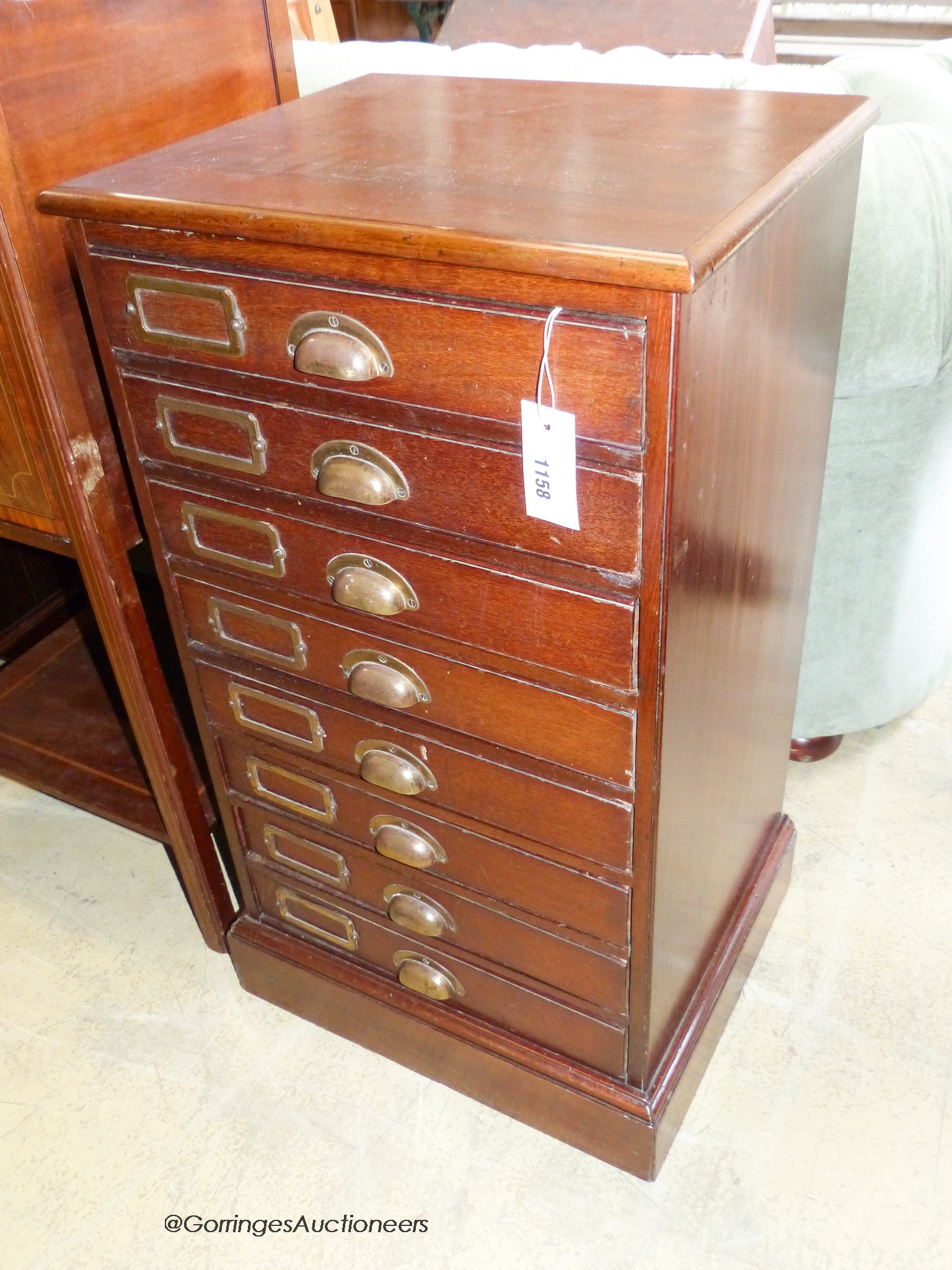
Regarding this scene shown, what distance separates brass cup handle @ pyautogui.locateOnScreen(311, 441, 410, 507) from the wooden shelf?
2.23 feet

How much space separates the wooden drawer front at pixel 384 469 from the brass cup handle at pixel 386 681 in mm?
145

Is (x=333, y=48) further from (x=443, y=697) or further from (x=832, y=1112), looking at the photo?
(x=832, y=1112)

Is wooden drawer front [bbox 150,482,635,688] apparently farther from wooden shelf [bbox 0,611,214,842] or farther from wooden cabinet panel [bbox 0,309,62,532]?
wooden shelf [bbox 0,611,214,842]

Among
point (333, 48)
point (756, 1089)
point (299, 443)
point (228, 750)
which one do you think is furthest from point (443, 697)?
point (333, 48)

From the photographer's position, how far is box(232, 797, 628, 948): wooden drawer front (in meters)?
1.04

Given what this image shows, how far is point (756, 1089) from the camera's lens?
1.30 m

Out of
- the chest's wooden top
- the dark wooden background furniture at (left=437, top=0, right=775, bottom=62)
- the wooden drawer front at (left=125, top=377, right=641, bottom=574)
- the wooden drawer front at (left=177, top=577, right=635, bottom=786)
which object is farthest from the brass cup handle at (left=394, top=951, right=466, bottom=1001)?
the dark wooden background furniture at (left=437, top=0, right=775, bottom=62)

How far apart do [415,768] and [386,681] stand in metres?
0.11

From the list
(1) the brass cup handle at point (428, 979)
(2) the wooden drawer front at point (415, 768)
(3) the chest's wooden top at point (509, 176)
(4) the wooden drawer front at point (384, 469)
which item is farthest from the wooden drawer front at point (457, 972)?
(3) the chest's wooden top at point (509, 176)

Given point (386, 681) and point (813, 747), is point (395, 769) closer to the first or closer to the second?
point (386, 681)

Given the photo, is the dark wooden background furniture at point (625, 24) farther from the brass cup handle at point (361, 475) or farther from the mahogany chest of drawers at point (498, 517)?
the brass cup handle at point (361, 475)

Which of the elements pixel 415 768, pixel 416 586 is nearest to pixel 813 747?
pixel 415 768

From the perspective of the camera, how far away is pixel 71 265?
1013mm

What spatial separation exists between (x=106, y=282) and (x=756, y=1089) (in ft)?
3.68
